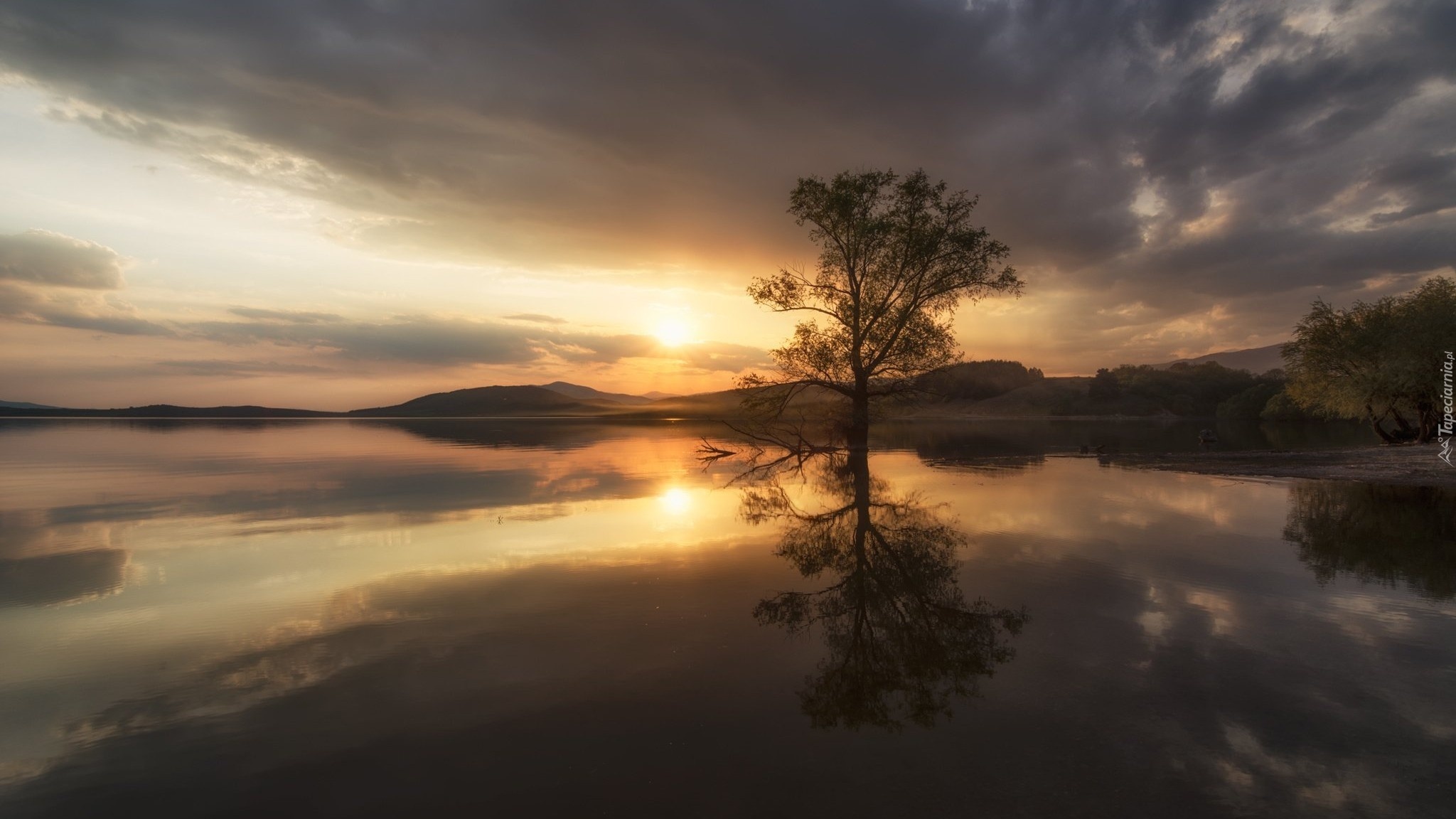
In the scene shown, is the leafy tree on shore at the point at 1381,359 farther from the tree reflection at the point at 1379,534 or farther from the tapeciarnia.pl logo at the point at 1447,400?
the tree reflection at the point at 1379,534

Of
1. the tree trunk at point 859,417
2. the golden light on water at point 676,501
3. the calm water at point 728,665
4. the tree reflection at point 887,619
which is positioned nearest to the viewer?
the calm water at point 728,665

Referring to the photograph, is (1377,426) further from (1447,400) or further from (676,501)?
(676,501)

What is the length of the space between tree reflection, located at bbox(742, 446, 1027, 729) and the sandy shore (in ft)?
70.5

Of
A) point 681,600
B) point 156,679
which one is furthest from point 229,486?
point 681,600

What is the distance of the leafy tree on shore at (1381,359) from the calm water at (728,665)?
33534mm

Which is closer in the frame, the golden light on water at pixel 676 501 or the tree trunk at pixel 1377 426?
the golden light on water at pixel 676 501

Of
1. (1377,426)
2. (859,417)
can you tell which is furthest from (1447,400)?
(859,417)

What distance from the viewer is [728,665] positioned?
770 centimetres

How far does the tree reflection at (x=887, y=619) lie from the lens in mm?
6785

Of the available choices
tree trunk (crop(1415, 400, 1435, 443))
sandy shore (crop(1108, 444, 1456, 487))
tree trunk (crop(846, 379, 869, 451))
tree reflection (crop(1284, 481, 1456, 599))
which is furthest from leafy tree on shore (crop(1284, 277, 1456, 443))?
tree trunk (crop(846, 379, 869, 451))

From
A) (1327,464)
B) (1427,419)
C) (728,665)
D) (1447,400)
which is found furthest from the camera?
(1427,419)

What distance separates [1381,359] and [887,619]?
54268 mm

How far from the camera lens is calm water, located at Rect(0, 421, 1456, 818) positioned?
521cm

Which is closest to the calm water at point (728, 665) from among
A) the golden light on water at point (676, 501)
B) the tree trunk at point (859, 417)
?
the golden light on water at point (676, 501)
